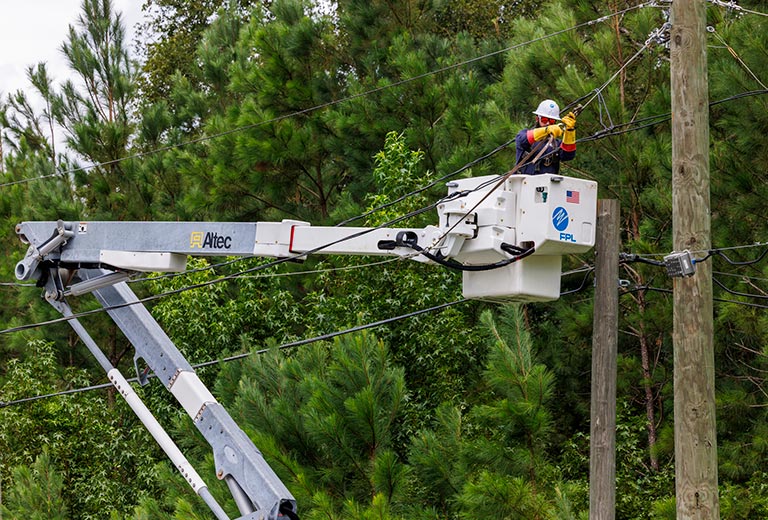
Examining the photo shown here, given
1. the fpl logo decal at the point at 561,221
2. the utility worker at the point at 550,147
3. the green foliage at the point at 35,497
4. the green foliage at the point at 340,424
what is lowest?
the green foliage at the point at 35,497

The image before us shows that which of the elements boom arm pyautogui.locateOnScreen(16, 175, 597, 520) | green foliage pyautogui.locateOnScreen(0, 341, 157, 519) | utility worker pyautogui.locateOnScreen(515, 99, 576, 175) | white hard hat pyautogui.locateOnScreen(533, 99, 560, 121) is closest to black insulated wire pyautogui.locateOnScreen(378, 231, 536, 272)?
boom arm pyautogui.locateOnScreen(16, 175, 597, 520)

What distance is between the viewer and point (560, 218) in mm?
8484

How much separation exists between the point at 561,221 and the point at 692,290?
58.5 inches

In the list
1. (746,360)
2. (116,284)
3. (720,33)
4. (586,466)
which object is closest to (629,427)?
(586,466)

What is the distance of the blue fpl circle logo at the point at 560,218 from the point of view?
8.45 meters

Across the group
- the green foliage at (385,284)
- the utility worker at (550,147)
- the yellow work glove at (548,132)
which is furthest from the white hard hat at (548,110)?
the green foliage at (385,284)

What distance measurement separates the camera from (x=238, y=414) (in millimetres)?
13227

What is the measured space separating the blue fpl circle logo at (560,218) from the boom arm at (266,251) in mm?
11

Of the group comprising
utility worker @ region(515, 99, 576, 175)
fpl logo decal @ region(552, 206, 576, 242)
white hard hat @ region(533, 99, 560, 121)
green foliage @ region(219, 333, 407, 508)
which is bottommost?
green foliage @ region(219, 333, 407, 508)

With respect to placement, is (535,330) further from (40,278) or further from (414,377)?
(40,278)

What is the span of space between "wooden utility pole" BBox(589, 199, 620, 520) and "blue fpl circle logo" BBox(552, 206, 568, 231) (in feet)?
2.73

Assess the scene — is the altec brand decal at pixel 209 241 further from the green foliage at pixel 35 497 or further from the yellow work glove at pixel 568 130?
the green foliage at pixel 35 497

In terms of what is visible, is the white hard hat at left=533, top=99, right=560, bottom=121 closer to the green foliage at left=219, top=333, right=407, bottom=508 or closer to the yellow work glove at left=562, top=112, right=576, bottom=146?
the yellow work glove at left=562, top=112, right=576, bottom=146

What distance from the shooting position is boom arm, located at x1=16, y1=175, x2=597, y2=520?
28.0 feet
